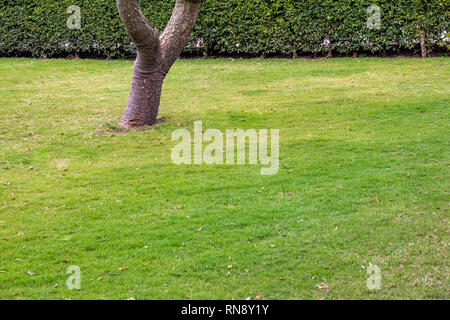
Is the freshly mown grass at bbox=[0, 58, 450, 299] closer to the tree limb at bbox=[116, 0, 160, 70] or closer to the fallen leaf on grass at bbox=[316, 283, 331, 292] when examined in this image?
the fallen leaf on grass at bbox=[316, 283, 331, 292]

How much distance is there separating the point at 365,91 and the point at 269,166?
20.8ft

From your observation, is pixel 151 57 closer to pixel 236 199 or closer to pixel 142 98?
pixel 142 98

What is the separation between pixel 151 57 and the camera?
40.2ft

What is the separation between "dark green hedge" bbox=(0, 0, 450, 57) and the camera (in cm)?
1789

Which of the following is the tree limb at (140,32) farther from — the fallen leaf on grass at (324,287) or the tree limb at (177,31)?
the fallen leaf on grass at (324,287)

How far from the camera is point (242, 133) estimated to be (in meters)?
11.8

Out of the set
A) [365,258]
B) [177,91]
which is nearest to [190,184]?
[365,258]

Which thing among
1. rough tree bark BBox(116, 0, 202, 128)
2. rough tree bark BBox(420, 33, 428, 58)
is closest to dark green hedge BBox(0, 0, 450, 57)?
rough tree bark BBox(420, 33, 428, 58)

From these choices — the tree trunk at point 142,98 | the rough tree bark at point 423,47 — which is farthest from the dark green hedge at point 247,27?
the tree trunk at point 142,98

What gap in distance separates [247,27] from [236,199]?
12.9m

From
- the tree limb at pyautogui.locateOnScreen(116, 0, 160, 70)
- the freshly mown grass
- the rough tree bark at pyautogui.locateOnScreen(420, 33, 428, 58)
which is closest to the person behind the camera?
the freshly mown grass

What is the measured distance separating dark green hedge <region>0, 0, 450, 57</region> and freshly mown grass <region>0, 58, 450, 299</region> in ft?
10.2

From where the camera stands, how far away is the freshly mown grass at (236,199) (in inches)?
235

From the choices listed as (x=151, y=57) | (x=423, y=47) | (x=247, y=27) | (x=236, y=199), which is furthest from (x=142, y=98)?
(x=423, y=47)
